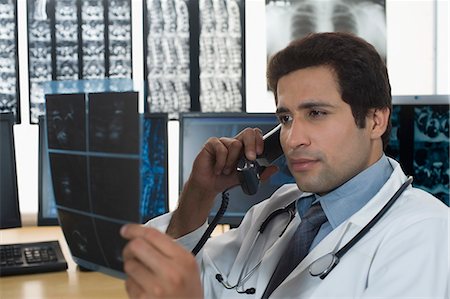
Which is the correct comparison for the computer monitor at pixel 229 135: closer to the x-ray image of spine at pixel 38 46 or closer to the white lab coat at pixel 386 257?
the white lab coat at pixel 386 257

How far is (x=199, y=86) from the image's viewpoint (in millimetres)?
2629

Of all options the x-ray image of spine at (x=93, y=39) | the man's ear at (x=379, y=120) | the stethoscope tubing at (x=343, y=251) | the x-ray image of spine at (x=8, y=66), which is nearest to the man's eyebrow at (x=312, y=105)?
the man's ear at (x=379, y=120)

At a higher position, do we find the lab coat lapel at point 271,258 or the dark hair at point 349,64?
the dark hair at point 349,64

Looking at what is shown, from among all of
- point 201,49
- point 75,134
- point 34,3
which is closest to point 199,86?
point 201,49

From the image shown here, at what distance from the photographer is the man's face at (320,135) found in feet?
4.16

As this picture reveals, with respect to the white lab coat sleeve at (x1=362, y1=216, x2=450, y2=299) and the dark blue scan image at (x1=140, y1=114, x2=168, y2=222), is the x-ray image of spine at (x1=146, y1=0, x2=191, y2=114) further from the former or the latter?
the white lab coat sleeve at (x1=362, y1=216, x2=450, y2=299)

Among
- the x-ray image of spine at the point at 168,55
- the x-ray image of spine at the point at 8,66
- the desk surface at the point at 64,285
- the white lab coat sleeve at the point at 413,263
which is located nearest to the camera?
the white lab coat sleeve at the point at 413,263

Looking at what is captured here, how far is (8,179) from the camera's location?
6.31ft

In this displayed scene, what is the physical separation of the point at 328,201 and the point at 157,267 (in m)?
0.71

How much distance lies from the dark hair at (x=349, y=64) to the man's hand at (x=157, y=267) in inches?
28.5

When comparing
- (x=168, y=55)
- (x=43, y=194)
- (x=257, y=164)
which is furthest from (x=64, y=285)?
(x=168, y=55)

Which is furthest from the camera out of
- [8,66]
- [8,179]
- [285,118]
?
[8,66]

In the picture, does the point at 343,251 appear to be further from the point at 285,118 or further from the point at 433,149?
the point at 433,149

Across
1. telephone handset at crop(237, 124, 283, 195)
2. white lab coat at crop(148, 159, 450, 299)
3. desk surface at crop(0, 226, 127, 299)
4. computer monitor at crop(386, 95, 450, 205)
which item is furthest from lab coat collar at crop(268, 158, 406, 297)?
computer monitor at crop(386, 95, 450, 205)
